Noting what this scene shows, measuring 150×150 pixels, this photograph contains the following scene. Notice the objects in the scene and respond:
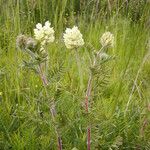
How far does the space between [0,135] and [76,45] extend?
66 cm

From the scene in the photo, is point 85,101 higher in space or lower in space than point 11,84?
higher

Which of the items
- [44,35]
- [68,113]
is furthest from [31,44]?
[68,113]

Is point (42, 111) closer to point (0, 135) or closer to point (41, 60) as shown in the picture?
point (0, 135)

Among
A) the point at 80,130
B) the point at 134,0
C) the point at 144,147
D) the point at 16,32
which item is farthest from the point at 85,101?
the point at 134,0

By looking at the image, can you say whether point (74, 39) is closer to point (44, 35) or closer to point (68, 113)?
point (44, 35)

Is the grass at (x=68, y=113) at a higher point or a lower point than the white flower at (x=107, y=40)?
lower

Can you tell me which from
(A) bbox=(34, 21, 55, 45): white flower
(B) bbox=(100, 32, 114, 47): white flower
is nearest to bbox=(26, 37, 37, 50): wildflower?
(A) bbox=(34, 21, 55, 45): white flower

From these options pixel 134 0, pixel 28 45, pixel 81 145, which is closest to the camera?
pixel 28 45

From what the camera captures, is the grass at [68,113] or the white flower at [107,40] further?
the grass at [68,113]

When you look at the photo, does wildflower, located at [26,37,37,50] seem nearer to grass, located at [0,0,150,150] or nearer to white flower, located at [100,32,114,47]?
grass, located at [0,0,150,150]

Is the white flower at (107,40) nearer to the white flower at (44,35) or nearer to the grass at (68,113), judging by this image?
the grass at (68,113)

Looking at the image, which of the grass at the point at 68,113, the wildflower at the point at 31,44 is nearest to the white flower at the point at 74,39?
the grass at the point at 68,113

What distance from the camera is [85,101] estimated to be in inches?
63.0

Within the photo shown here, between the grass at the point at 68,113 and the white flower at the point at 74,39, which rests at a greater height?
the white flower at the point at 74,39
